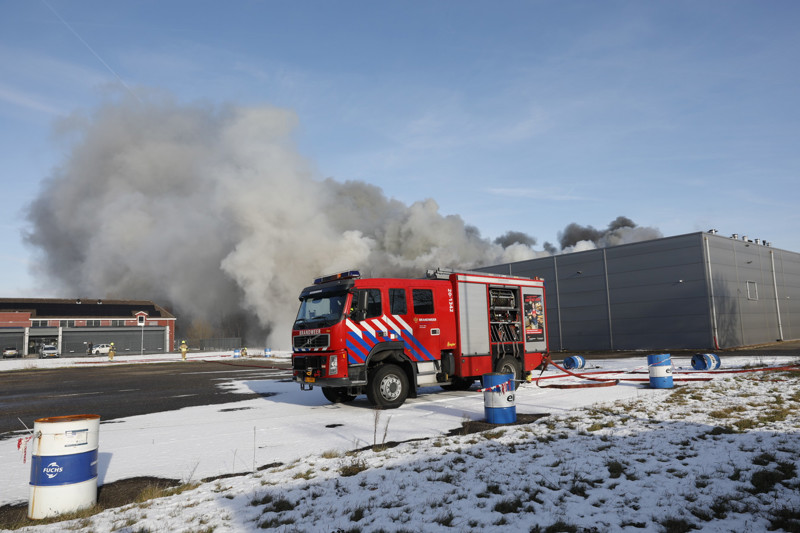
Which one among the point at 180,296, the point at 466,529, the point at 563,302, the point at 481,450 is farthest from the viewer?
the point at 180,296

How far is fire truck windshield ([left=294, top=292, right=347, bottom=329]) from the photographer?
36.6ft

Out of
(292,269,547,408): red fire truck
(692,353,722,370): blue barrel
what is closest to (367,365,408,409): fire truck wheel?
(292,269,547,408): red fire truck

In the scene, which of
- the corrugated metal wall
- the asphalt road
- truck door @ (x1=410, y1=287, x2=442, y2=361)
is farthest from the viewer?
the corrugated metal wall

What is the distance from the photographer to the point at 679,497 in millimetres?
4891

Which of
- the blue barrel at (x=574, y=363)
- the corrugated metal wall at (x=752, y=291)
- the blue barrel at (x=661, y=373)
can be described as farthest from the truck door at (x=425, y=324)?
the corrugated metal wall at (x=752, y=291)

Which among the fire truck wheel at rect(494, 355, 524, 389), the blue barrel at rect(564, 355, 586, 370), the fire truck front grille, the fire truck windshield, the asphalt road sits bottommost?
the asphalt road

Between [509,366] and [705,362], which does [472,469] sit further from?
[705,362]

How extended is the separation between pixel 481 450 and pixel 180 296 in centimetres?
8644

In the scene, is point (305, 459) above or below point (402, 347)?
below

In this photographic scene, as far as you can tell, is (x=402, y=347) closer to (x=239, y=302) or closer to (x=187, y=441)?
(x=187, y=441)

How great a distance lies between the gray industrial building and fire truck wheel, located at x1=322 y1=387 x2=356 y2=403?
25.9 m

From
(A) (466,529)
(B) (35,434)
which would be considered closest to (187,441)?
(B) (35,434)

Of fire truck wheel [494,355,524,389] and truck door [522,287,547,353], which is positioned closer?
fire truck wheel [494,355,524,389]

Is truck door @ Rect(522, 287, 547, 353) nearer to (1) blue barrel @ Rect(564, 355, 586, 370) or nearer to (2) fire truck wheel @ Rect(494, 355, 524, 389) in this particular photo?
(2) fire truck wheel @ Rect(494, 355, 524, 389)
